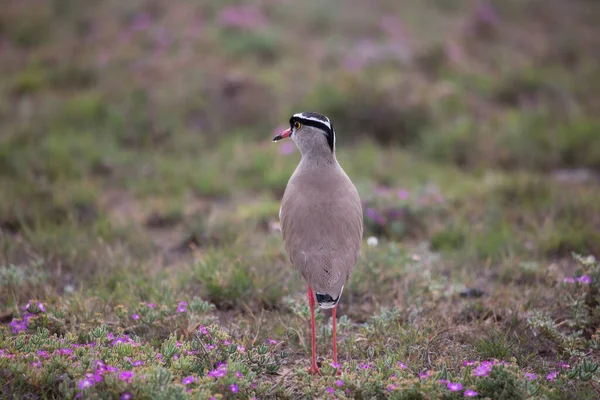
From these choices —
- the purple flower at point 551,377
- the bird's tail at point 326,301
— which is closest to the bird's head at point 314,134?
the bird's tail at point 326,301

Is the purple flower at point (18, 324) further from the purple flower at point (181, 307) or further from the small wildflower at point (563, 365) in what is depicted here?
→ the small wildflower at point (563, 365)

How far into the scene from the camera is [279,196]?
7637 mm

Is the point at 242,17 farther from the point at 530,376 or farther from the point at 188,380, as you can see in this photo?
the point at 530,376

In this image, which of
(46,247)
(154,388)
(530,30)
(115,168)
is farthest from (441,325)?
(530,30)

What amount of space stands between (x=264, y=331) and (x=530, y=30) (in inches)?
434

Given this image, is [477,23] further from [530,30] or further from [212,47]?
[212,47]

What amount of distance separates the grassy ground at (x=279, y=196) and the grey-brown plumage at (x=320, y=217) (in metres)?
0.59

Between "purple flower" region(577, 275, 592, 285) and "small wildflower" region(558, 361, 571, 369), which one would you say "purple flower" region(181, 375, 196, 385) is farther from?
"purple flower" region(577, 275, 592, 285)

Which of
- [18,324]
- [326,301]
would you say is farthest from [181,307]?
[326,301]

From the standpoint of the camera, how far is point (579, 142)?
866cm

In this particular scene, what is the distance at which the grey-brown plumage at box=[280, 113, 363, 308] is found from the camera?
3.82 meters

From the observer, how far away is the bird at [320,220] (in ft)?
12.5

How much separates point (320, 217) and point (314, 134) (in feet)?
2.00

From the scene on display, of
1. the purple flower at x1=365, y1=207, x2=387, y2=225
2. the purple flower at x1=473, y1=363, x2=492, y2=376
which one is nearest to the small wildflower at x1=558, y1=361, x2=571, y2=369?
the purple flower at x1=473, y1=363, x2=492, y2=376
